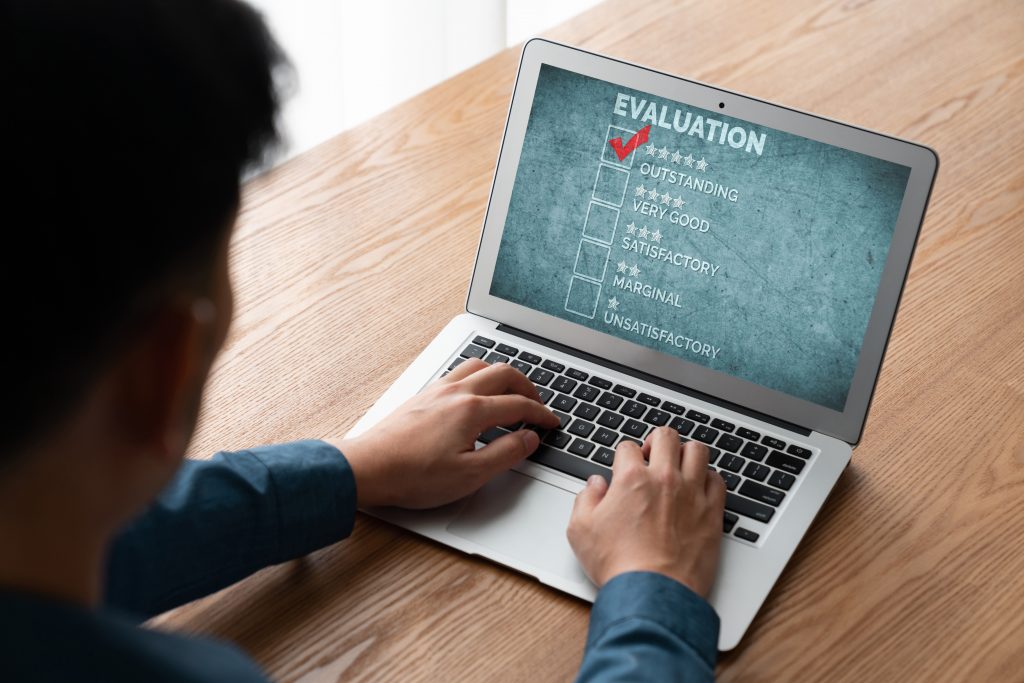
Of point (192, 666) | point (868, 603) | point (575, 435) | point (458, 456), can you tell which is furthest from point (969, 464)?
point (192, 666)

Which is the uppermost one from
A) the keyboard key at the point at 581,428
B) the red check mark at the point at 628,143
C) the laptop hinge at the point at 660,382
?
the red check mark at the point at 628,143

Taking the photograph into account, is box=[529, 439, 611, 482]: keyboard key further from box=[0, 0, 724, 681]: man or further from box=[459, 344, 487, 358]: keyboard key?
box=[0, 0, 724, 681]: man

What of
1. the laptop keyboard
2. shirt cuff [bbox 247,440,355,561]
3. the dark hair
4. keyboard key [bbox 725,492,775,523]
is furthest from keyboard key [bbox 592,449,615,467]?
the dark hair

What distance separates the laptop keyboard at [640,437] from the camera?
0.94 m

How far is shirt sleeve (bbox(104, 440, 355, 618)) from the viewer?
2.66ft

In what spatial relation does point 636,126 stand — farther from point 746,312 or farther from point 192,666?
point 192,666

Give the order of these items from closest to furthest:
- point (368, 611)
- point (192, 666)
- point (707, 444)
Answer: point (192, 666), point (368, 611), point (707, 444)

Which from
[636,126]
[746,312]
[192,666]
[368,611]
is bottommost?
[368,611]

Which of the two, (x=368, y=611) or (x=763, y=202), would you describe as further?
(x=763, y=202)

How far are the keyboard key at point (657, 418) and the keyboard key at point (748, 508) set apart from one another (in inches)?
3.9

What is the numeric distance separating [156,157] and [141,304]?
0.06m

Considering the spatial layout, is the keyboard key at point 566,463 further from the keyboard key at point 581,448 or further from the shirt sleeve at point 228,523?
the shirt sleeve at point 228,523

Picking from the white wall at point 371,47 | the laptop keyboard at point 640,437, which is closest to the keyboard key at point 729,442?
the laptop keyboard at point 640,437

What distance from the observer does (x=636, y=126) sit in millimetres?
1029
